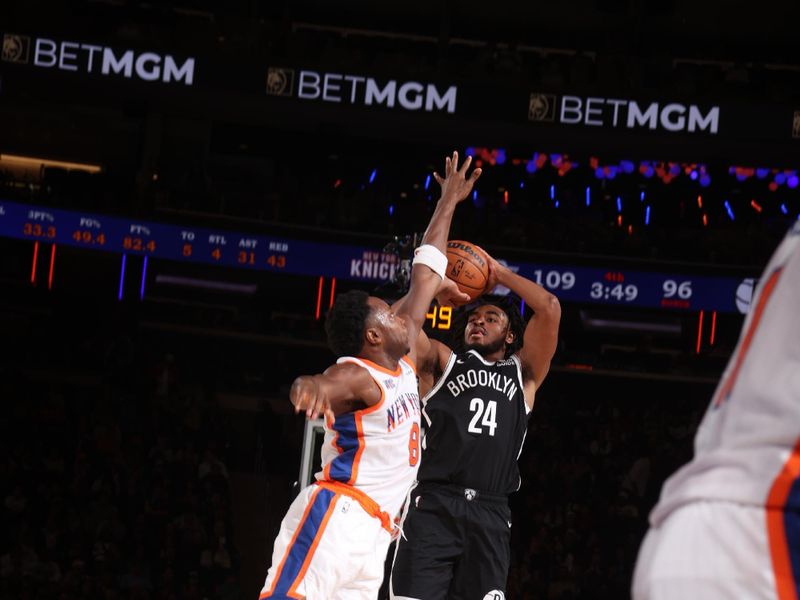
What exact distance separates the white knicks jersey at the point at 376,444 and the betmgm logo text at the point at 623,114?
9.72 m

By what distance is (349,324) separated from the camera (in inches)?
147

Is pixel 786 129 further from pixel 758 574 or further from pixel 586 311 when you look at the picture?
pixel 758 574

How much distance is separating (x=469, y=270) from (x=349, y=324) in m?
1.16

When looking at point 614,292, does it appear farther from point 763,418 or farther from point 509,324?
point 763,418

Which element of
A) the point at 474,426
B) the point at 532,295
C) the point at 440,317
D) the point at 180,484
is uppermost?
the point at 440,317

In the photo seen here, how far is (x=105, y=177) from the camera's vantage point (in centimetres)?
1561

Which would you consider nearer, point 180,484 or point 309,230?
point 180,484

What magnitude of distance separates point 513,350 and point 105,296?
479 inches

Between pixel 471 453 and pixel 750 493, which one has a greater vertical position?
pixel 750 493

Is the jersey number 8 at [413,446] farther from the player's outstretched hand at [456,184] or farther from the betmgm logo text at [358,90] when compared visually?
the betmgm logo text at [358,90]

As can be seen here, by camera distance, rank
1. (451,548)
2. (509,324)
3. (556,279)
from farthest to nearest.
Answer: (556,279)
(509,324)
(451,548)

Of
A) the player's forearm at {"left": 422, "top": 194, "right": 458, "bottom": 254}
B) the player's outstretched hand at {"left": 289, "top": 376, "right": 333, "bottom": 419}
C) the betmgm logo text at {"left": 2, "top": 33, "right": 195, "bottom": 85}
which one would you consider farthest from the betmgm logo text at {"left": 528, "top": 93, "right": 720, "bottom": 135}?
the player's outstretched hand at {"left": 289, "top": 376, "right": 333, "bottom": 419}

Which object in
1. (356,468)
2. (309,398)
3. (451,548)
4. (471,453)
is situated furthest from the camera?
Result: (471,453)

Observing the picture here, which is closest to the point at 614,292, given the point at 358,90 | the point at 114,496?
the point at 358,90
